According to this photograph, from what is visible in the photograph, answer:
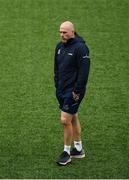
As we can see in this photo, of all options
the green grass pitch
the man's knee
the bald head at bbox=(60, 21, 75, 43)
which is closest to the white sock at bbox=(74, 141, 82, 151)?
the green grass pitch

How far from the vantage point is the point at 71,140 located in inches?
281

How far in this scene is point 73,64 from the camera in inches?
261

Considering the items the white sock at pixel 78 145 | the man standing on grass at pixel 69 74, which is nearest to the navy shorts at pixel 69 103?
the man standing on grass at pixel 69 74

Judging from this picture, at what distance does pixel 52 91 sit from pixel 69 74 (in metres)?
2.49

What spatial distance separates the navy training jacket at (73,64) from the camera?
651 cm

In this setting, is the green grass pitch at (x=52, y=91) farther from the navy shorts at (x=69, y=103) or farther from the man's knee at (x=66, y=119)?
the navy shorts at (x=69, y=103)

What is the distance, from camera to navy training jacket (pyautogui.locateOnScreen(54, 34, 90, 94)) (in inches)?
256

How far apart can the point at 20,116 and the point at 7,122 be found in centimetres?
28

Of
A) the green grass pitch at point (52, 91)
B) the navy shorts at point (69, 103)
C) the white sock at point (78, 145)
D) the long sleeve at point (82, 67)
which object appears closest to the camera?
the long sleeve at point (82, 67)

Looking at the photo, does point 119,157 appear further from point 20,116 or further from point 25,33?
point 25,33

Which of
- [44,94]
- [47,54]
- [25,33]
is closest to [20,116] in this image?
[44,94]

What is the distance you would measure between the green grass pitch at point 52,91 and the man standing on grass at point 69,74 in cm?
43

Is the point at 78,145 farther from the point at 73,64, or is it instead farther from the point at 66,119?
the point at 73,64

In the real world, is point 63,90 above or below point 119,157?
above
